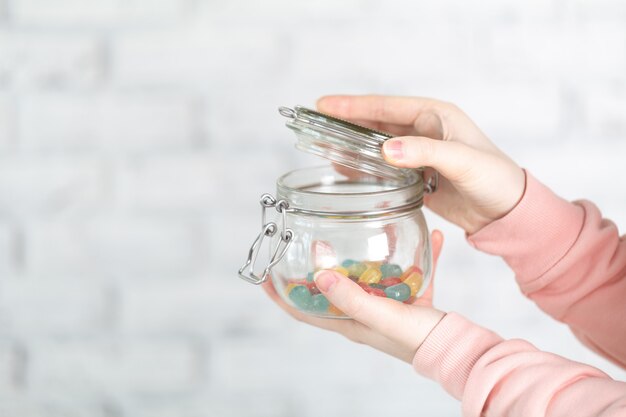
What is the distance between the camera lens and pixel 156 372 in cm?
112

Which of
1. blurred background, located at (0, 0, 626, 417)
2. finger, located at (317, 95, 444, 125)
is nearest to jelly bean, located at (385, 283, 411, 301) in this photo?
finger, located at (317, 95, 444, 125)

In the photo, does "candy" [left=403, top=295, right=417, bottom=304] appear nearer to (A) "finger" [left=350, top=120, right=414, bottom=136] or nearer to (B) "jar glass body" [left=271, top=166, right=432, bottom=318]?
(B) "jar glass body" [left=271, top=166, right=432, bottom=318]

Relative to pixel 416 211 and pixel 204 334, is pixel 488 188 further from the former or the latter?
pixel 204 334

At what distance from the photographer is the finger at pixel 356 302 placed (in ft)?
2.30

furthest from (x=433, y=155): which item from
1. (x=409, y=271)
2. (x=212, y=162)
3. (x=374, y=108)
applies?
(x=212, y=162)

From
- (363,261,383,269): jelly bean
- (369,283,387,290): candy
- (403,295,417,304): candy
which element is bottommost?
(403,295,417,304): candy

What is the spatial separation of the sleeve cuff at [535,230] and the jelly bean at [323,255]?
224 millimetres

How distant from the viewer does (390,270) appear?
75 centimetres

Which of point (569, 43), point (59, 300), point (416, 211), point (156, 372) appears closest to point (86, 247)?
point (59, 300)

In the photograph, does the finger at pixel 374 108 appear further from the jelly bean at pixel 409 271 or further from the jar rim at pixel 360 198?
the jelly bean at pixel 409 271

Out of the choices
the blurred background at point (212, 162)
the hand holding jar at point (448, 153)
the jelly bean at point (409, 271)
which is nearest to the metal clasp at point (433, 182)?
the hand holding jar at point (448, 153)

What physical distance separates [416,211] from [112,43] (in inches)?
20.2

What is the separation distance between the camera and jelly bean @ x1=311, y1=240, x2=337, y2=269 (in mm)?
746

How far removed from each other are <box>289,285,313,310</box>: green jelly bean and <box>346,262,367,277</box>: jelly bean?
47mm
